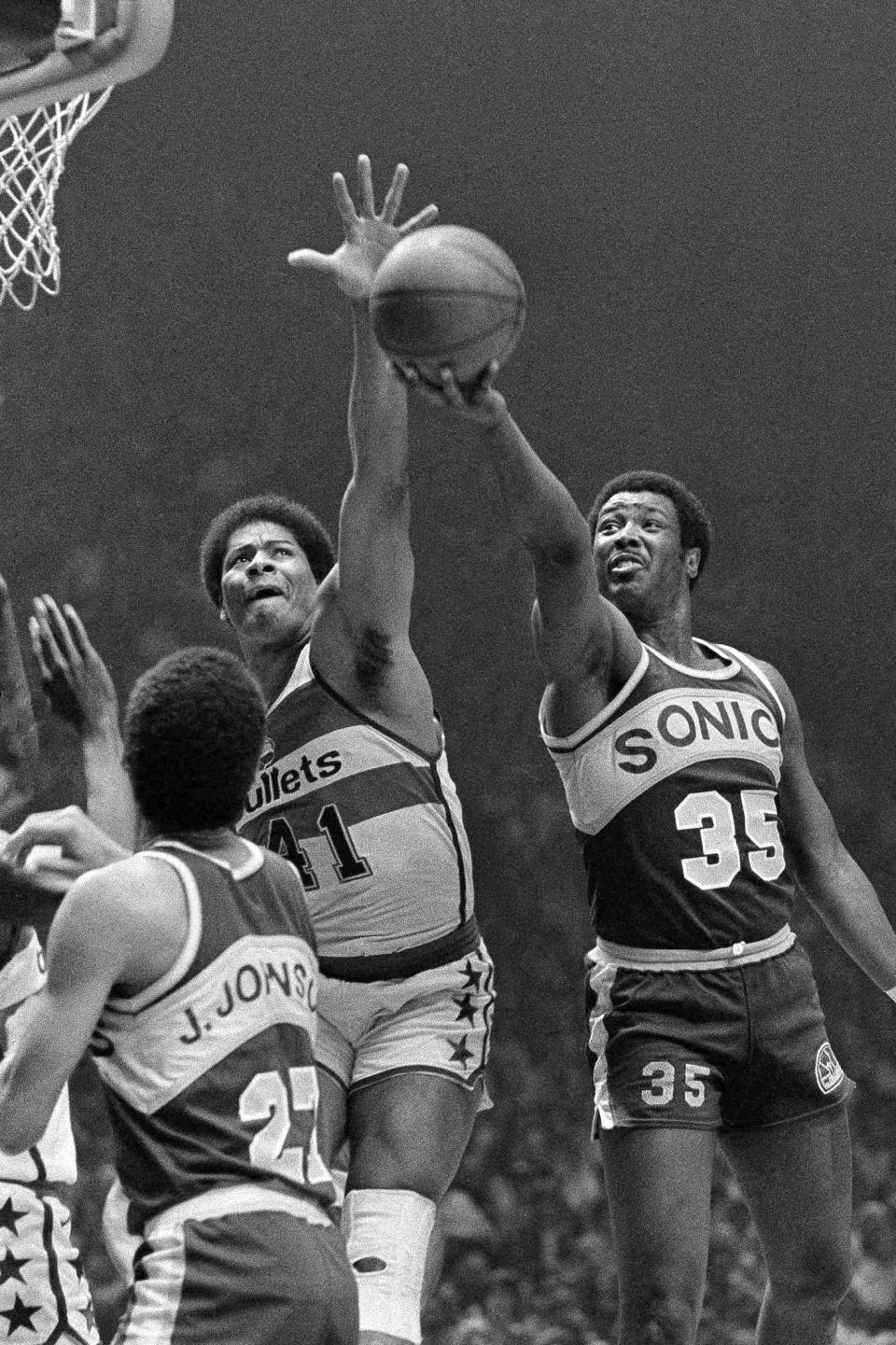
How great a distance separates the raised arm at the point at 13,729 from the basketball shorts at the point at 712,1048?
1383 millimetres

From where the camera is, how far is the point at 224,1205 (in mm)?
2543

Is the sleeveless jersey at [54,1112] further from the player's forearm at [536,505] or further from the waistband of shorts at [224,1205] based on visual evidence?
the player's forearm at [536,505]

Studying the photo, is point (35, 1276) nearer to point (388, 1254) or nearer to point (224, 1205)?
point (388, 1254)

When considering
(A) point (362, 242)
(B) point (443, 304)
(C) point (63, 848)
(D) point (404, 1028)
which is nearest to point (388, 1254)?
(D) point (404, 1028)

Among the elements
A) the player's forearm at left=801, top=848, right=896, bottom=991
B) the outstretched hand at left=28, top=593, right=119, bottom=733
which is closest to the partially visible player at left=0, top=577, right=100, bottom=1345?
the outstretched hand at left=28, top=593, right=119, bottom=733

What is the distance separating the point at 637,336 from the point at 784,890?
2977 mm

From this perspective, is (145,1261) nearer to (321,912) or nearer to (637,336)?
(321,912)

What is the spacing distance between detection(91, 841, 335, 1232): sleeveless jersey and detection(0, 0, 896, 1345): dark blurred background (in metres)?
3.78

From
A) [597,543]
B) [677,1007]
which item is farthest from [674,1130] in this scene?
[597,543]

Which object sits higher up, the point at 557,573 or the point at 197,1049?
the point at 557,573

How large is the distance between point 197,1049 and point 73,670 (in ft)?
2.49

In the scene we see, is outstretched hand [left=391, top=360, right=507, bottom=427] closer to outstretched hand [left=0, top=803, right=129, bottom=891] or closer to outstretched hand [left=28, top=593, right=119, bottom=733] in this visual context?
outstretched hand [left=28, top=593, right=119, bottom=733]

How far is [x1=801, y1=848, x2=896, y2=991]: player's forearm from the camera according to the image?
441 centimetres

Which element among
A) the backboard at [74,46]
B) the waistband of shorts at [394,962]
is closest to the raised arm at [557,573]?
the waistband of shorts at [394,962]
